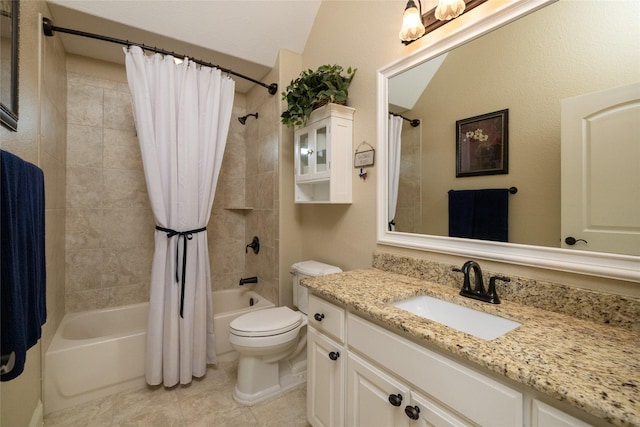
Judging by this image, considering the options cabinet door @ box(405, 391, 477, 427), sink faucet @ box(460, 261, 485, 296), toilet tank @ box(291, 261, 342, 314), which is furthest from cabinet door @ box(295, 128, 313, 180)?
cabinet door @ box(405, 391, 477, 427)

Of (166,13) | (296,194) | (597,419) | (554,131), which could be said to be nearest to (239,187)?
(296,194)

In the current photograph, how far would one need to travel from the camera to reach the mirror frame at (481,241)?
2.90ft

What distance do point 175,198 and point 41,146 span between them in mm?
682

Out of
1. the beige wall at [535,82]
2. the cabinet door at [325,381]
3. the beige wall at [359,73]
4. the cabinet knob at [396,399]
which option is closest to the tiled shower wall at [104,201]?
the beige wall at [359,73]

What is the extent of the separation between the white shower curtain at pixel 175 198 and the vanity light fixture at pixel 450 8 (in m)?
1.55

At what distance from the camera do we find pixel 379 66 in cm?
163

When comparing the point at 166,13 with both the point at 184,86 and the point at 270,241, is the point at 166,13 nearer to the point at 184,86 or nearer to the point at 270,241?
the point at 184,86

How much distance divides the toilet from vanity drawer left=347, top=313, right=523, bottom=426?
0.78 meters

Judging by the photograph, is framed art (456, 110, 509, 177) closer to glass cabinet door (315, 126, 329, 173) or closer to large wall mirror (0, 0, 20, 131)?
glass cabinet door (315, 126, 329, 173)

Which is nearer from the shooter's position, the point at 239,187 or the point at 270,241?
the point at 270,241

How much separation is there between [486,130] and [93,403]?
2641mm

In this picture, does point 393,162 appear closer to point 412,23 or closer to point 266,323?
Answer: point 412,23

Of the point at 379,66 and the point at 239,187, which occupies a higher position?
the point at 379,66

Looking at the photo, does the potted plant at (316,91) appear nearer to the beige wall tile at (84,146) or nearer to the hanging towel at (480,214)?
the hanging towel at (480,214)
